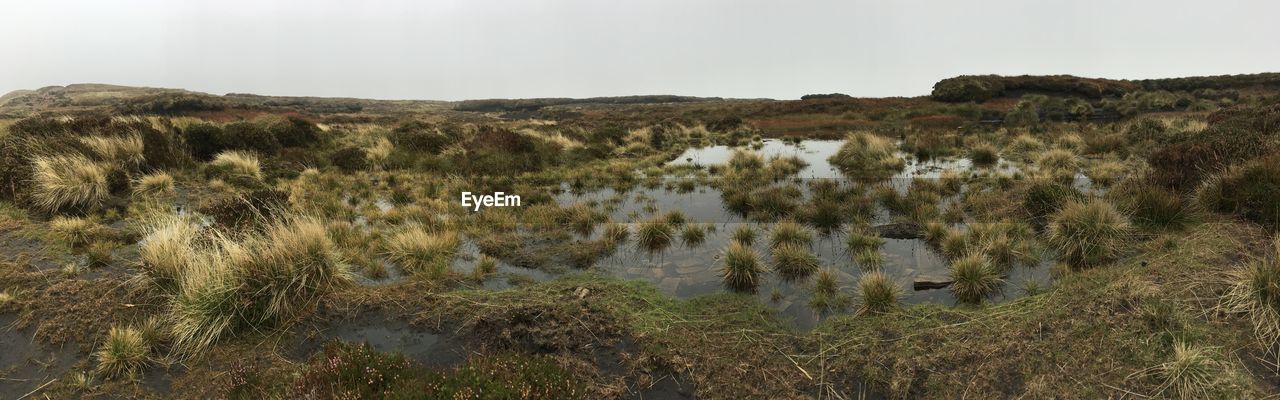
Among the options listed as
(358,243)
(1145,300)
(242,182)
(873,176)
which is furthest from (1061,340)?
(242,182)

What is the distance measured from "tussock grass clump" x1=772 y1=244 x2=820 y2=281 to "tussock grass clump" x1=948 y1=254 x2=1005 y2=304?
65.6 inches

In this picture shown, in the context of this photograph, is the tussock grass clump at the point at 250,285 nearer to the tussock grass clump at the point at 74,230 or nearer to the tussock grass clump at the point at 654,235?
the tussock grass clump at the point at 74,230

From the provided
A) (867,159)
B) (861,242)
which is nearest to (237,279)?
(861,242)

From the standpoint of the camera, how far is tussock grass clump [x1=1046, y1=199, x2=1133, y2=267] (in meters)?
7.02

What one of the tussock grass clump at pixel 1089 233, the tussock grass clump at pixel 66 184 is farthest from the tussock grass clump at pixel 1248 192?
the tussock grass clump at pixel 66 184

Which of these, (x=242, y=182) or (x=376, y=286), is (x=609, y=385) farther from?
(x=242, y=182)

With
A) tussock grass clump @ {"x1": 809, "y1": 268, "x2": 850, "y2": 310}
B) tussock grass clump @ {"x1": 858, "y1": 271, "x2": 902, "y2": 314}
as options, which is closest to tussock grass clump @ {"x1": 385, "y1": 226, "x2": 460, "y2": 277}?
tussock grass clump @ {"x1": 809, "y1": 268, "x2": 850, "y2": 310}

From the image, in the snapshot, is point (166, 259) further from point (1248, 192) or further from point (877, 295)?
point (1248, 192)

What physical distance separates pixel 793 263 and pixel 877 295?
4.77 feet

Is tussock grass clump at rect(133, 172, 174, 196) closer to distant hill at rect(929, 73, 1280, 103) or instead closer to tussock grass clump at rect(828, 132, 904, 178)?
tussock grass clump at rect(828, 132, 904, 178)

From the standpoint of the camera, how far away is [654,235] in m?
9.06

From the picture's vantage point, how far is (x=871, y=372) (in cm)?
488

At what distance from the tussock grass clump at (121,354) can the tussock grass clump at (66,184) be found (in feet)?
22.9

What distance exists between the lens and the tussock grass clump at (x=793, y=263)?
7287mm
